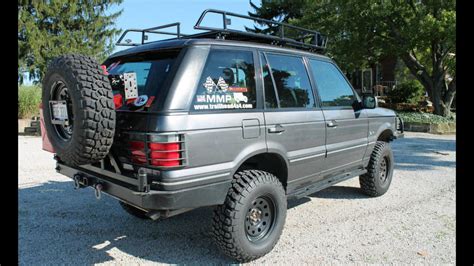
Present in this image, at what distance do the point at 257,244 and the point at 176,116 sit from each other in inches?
57.4

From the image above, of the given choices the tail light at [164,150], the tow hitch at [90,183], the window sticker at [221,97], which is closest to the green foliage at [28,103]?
the tow hitch at [90,183]

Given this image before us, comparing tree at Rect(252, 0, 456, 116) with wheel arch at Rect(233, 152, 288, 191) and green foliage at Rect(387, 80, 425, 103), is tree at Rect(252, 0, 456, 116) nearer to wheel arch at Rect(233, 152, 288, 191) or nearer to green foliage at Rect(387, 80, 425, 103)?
green foliage at Rect(387, 80, 425, 103)

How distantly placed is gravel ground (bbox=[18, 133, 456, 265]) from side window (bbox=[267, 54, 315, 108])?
57.6 inches

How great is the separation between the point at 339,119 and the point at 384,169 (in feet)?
5.78

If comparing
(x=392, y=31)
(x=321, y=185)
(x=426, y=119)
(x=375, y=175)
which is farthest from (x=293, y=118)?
(x=392, y=31)

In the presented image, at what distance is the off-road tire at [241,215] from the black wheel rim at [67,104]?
4.77 feet

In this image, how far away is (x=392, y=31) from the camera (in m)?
14.9

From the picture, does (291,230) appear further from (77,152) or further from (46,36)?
(46,36)

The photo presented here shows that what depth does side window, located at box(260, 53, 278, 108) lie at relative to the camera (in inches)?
139

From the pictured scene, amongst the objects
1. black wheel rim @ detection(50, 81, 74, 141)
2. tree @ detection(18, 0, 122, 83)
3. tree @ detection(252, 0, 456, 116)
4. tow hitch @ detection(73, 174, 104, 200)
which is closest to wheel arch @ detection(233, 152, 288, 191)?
tow hitch @ detection(73, 174, 104, 200)

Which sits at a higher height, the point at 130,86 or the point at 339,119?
the point at 130,86

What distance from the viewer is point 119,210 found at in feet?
15.6

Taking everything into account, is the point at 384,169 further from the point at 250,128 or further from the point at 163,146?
the point at 163,146
